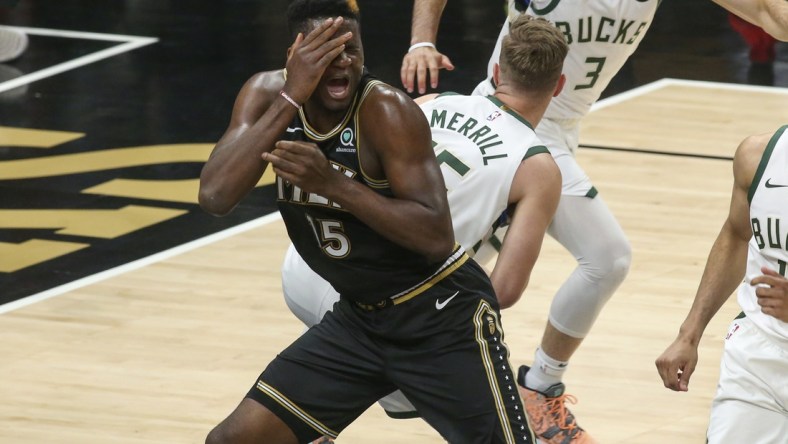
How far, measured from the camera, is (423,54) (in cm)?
498

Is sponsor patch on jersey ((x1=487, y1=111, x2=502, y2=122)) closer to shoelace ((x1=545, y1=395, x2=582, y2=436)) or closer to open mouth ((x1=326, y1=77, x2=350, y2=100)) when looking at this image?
open mouth ((x1=326, y1=77, x2=350, y2=100))

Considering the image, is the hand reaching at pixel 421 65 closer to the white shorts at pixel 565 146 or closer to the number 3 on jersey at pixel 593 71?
the white shorts at pixel 565 146

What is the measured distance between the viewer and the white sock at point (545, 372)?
5285 mm

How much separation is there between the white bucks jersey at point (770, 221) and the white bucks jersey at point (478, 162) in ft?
2.52

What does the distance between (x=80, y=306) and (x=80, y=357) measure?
0.63m

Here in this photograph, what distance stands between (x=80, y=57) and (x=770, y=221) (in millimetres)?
8290

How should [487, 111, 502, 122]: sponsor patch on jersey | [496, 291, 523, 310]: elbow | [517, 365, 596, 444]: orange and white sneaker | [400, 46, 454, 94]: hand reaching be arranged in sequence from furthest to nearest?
[517, 365, 596, 444]: orange and white sneaker
[400, 46, 454, 94]: hand reaching
[487, 111, 502, 122]: sponsor patch on jersey
[496, 291, 523, 310]: elbow

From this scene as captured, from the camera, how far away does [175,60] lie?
11.2 metres

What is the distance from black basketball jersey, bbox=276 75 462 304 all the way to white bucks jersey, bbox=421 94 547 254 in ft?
1.65

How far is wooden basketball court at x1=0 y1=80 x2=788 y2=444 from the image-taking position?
530 cm

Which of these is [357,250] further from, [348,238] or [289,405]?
[289,405]

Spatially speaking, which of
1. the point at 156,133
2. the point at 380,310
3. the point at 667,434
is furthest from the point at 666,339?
the point at 156,133

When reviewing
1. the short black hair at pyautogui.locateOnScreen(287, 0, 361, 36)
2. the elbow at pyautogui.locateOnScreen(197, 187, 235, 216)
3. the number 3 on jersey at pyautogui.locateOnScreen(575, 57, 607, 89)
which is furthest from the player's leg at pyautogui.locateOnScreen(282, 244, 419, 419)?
the number 3 on jersey at pyautogui.locateOnScreen(575, 57, 607, 89)

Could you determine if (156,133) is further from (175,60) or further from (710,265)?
(710,265)
